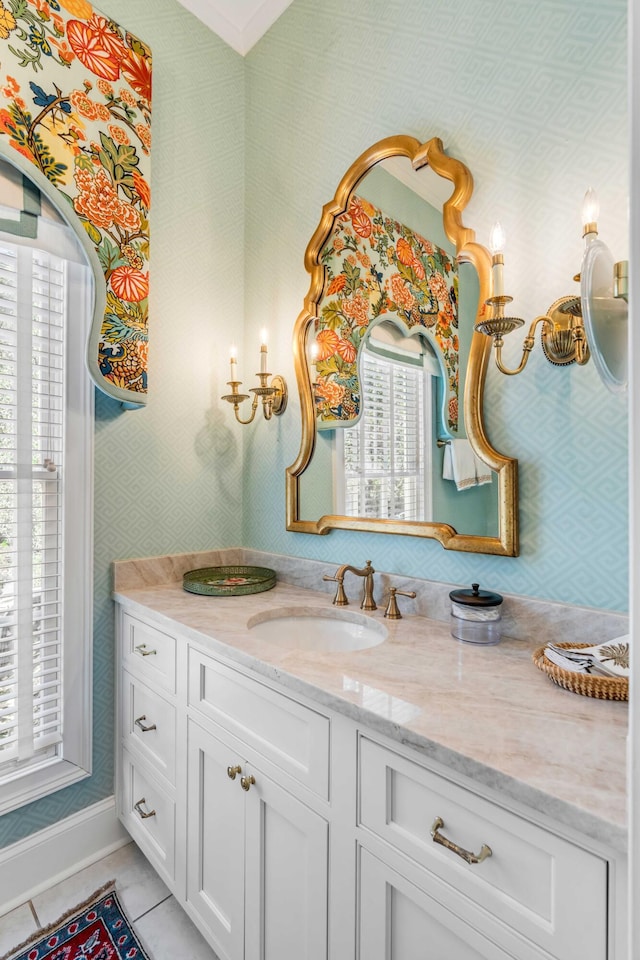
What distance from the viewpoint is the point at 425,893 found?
73 cm

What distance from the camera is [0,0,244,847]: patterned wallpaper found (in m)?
1.64

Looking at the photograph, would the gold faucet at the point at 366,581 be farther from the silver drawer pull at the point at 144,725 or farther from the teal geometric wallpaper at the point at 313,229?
the silver drawer pull at the point at 144,725

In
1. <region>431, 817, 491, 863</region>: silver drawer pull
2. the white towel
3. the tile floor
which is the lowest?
the tile floor

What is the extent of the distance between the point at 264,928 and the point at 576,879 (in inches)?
31.6

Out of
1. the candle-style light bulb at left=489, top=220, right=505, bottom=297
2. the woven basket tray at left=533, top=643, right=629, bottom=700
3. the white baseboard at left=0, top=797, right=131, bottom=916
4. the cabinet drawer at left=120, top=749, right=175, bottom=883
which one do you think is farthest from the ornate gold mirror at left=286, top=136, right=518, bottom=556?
the white baseboard at left=0, top=797, right=131, bottom=916

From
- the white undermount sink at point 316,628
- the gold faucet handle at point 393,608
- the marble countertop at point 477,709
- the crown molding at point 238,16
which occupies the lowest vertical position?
the white undermount sink at point 316,628

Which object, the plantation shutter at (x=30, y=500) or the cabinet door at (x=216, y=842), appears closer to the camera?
the cabinet door at (x=216, y=842)

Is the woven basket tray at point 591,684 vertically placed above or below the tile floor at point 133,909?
above

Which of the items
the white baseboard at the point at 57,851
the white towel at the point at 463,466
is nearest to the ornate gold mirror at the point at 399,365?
the white towel at the point at 463,466

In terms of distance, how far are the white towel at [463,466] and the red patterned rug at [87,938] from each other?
1.48 m

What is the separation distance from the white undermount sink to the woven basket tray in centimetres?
53

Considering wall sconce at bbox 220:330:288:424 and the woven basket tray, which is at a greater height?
wall sconce at bbox 220:330:288:424

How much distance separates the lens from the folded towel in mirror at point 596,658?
A: 87cm

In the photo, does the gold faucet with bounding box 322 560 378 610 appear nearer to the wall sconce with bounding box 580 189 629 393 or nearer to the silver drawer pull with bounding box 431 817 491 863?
the silver drawer pull with bounding box 431 817 491 863
